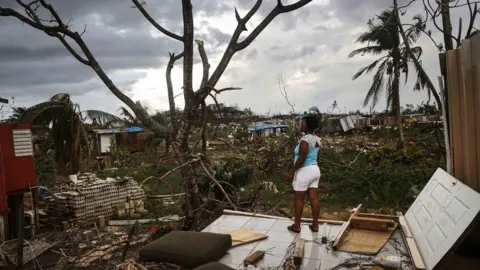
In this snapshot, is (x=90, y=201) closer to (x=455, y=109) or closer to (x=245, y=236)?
(x=245, y=236)

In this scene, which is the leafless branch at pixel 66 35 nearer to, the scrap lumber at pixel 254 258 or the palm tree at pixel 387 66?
the scrap lumber at pixel 254 258

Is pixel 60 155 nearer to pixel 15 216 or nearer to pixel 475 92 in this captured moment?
pixel 15 216

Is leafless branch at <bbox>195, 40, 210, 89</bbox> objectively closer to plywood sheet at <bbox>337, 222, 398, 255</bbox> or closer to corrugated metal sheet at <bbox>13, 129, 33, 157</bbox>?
plywood sheet at <bbox>337, 222, 398, 255</bbox>

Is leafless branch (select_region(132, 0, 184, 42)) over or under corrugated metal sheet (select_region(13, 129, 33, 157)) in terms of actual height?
over

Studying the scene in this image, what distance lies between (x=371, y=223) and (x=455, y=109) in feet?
6.50

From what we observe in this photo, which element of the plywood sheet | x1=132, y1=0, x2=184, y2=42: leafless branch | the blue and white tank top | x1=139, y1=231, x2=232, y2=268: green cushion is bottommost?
the plywood sheet

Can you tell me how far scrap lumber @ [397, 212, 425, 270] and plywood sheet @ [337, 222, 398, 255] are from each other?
16cm

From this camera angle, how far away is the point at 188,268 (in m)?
4.73

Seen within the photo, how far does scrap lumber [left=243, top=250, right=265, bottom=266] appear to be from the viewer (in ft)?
16.2

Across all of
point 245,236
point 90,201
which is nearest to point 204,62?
point 245,236

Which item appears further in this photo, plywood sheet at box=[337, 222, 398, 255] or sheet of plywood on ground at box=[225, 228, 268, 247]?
sheet of plywood on ground at box=[225, 228, 268, 247]

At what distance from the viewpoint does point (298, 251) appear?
497cm

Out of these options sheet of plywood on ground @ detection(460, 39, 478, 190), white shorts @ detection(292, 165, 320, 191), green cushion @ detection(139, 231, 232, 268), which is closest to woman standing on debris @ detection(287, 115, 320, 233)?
white shorts @ detection(292, 165, 320, 191)

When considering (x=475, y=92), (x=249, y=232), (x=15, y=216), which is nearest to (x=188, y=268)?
(x=249, y=232)
